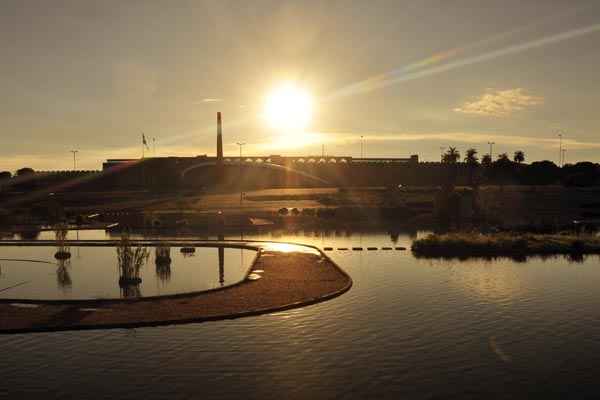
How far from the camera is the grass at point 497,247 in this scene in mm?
48000

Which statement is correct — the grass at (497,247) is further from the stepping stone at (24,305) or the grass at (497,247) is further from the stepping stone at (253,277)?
the stepping stone at (24,305)

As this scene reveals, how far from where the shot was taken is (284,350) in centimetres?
2197

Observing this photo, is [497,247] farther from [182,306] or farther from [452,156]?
[452,156]

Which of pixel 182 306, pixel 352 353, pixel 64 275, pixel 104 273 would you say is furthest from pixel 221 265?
pixel 352 353

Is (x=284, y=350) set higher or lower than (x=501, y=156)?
lower

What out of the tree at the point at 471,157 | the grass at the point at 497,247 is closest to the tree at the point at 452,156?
the tree at the point at 471,157

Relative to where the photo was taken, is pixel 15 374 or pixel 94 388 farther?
pixel 15 374

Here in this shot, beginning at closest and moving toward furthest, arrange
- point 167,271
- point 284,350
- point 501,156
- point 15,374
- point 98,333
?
point 15,374
point 284,350
point 98,333
point 167,271
point 501,156

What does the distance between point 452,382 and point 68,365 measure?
1452cm

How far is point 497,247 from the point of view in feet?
161

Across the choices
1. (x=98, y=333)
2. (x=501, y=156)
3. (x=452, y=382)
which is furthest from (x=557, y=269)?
(x=501, y=156)

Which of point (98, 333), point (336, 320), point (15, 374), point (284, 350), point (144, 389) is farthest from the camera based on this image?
point (336, 320)

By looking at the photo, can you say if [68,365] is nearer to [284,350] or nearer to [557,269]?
[284,350]

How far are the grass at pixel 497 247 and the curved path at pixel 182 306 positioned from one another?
15818mm
